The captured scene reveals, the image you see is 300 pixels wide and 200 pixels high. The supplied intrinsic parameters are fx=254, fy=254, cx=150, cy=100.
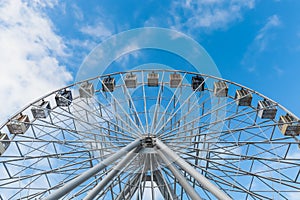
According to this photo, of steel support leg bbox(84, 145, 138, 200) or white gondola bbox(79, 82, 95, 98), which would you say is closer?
steel support leg bbox(84, 145, 138, 200)

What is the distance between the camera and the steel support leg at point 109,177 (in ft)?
25.5

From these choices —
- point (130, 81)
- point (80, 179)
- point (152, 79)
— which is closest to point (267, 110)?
point (152, 79)

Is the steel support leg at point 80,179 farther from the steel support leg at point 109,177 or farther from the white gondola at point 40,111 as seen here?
the white gondola at point 40,111

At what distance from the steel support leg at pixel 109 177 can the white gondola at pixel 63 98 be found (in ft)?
30.1

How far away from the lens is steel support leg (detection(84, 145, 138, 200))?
25.5ft

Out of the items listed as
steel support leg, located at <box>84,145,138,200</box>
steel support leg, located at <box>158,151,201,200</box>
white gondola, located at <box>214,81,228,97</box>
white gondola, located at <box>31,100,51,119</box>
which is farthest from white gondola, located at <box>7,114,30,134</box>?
white gondola, located at <box>214,81,228,97</box>

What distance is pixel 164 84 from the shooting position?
1992 cm

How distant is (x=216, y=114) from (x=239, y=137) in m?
2.36

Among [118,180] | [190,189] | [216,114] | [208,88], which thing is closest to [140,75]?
[208,88]

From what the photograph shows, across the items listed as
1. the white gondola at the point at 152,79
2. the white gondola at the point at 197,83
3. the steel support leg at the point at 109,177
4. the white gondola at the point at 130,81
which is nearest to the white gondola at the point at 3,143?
the steel support leg at the point at 109,177

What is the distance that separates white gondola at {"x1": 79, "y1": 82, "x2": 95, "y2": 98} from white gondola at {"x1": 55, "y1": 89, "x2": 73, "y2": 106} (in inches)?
35.4

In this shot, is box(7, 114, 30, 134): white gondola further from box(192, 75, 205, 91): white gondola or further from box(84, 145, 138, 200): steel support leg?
box(192, 75, 205, 91): white gondola

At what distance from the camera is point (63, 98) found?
18500 mm

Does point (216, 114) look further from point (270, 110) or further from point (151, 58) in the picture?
point (151, 58)
